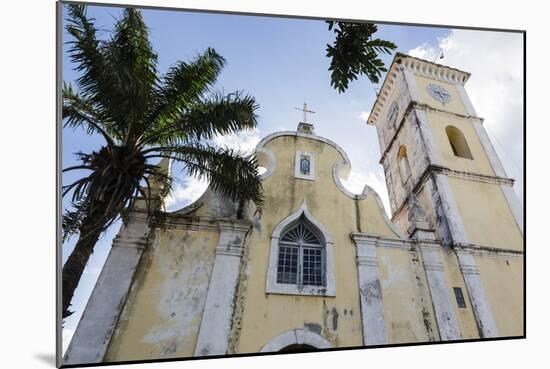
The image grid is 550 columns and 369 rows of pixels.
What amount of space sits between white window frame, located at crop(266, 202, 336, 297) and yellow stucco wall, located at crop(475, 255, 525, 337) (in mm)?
3256

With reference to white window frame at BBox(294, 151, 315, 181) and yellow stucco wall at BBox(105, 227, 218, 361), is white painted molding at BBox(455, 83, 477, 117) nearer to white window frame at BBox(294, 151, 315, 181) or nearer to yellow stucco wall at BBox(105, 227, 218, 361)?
white window frame at BBox(294, 151, 315, 181)

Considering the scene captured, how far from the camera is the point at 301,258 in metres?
6.39

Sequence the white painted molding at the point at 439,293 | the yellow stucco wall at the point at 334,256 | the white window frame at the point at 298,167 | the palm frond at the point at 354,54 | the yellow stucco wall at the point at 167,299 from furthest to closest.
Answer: the white window frame at the point at 298,167, the white painted molding at the point at 439,293, the yellow stucco wall at the point at 334,256, the yellow stucco wall at the point at 167,299, the palm frond at the point at 354,54

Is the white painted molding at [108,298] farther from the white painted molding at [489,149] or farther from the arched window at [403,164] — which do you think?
the white painted molding at [489,149]

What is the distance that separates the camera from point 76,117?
4895mm

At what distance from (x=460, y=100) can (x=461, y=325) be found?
290 inches

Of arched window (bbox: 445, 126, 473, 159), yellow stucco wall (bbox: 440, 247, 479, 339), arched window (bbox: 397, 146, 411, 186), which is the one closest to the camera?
yellow stucco wall (bbox: 440, 247, 479, 339)

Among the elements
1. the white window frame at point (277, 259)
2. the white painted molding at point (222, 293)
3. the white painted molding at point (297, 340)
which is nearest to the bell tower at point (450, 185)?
the white window frame at point (277, 259)

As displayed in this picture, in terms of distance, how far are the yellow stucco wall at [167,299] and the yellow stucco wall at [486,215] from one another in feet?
19.2

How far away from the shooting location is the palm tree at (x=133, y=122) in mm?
4676

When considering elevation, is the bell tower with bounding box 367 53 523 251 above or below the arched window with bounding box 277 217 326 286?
above

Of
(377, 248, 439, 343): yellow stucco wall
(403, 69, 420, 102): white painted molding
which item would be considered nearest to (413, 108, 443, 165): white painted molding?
(403, 69, 420, 102): white painted molding

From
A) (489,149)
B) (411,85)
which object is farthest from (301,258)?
(411,85)

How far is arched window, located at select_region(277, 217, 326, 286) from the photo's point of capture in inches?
242
